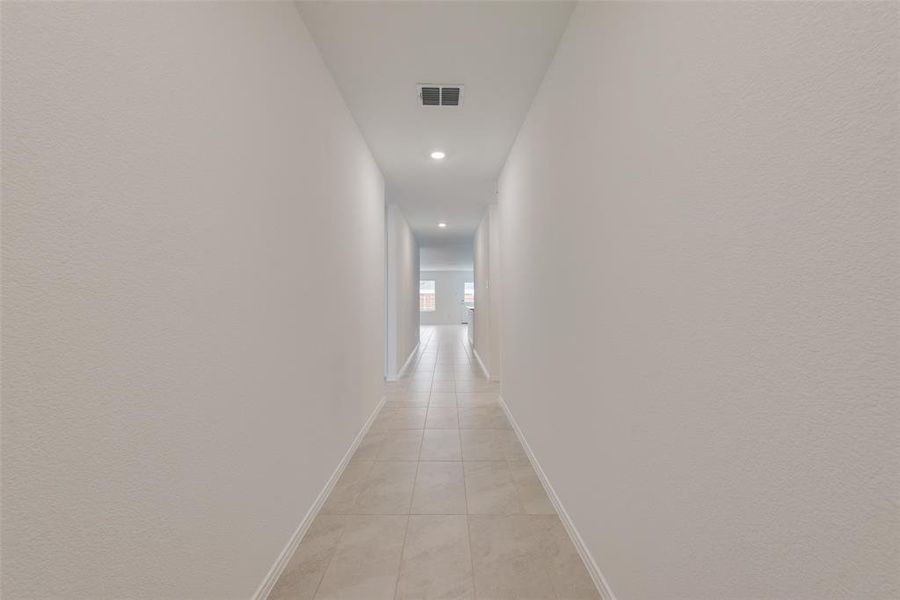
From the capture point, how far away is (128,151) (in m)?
0.87

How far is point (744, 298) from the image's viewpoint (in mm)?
791

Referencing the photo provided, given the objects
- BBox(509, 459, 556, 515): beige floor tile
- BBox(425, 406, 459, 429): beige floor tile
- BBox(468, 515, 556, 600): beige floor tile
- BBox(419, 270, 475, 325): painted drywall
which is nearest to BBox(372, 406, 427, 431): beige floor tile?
BBox(425, 406, 459, 429): beige floor tile

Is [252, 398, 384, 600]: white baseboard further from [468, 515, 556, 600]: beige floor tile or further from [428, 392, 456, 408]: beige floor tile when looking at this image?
[428, 392, 456, 408]: beige floor tile

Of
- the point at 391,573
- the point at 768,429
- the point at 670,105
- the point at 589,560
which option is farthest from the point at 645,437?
the point at 391,573

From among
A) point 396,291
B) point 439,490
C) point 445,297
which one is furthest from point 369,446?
point 445,297

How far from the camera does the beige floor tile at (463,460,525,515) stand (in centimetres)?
221

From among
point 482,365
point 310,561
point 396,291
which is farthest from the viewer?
point 482,365

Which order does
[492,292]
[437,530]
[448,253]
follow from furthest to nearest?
[448,253] → [492,292] → [437,530]

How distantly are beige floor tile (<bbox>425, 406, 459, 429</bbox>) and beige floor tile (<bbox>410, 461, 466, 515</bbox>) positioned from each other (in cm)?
84

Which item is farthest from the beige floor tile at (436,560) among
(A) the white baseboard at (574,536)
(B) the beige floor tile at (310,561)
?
(A) the white baseboard at (574,536)

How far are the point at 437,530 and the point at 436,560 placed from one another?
9.2 inches

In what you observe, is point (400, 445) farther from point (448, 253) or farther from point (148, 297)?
point (448, 253)

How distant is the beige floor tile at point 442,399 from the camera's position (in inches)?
174

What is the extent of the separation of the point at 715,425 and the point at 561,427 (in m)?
1.30
